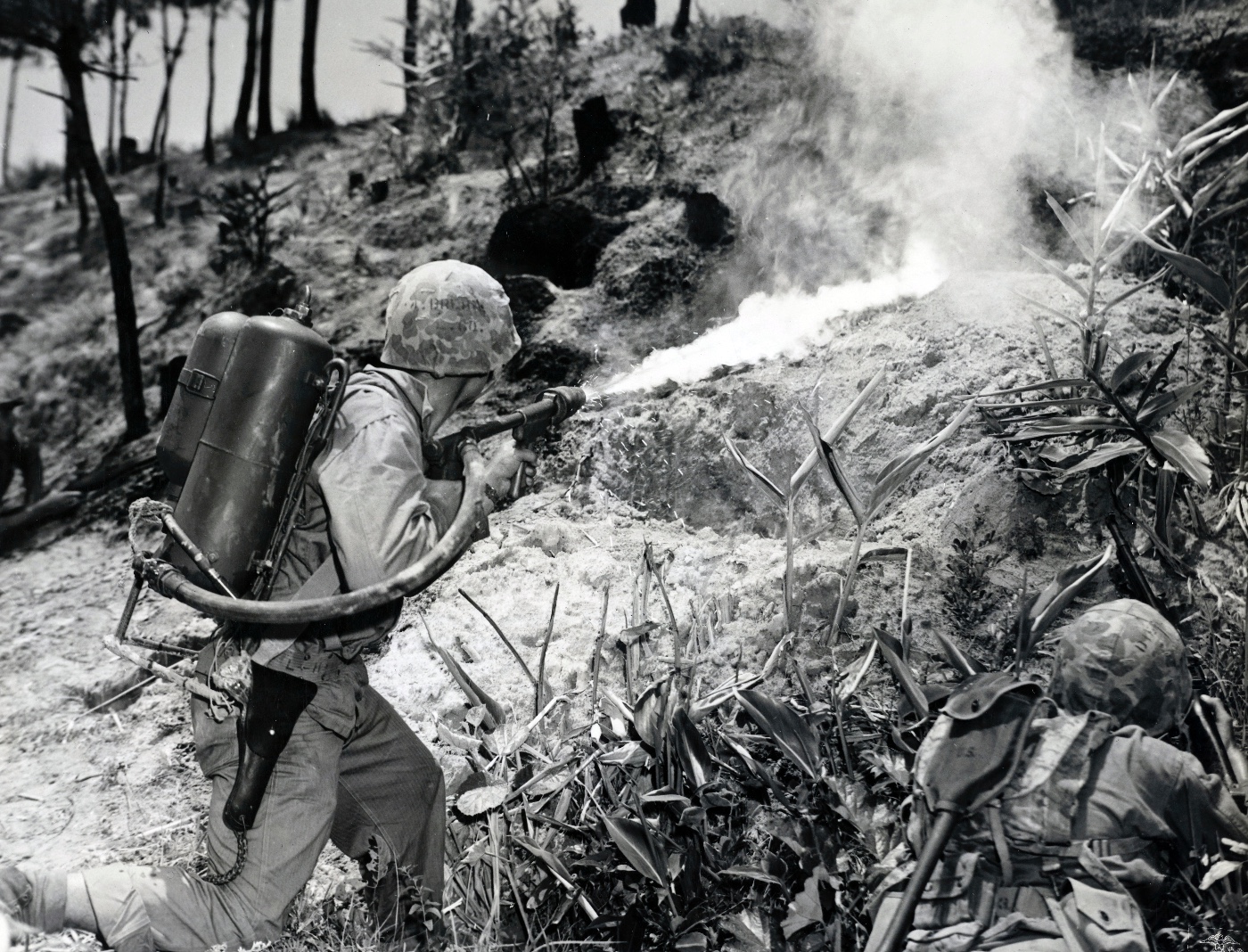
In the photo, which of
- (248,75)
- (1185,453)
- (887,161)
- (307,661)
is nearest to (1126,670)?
(1185,453)

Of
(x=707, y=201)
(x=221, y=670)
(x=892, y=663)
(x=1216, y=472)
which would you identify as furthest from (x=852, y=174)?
(x=221, y=670)

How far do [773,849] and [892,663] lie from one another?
0.55m

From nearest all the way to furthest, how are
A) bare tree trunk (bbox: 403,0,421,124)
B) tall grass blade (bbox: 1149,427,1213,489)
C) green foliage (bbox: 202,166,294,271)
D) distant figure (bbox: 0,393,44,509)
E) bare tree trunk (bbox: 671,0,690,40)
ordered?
1. tall grass blade (bbox: 1149,427,1213,489)
2. bare tree trunk (bbox: 671,0,690,40)
3. distant figure (bbox: 0,393,44,509)
4. bare tree trunk (bbox: 403,0,421,124)
5. green foliage (bbox: 202,166,294,271)

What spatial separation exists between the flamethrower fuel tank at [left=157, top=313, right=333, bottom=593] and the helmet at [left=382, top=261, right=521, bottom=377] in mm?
268

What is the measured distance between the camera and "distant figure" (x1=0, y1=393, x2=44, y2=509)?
555 cm

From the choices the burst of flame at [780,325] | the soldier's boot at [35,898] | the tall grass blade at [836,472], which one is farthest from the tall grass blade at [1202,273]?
the soldier's boot at [35,898]

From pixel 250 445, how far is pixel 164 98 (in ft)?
26.1

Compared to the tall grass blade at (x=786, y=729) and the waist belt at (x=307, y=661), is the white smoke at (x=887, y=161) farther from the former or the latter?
the waist belt at (x=307, y=661)

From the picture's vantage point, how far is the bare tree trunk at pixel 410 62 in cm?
579

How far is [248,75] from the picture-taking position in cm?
837

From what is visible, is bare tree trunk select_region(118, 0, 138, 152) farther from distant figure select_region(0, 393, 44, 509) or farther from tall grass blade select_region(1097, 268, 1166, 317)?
tall grass blade select_region(1097, 268, 1166, 317)

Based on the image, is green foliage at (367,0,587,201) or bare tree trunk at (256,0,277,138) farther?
bare tree trunk at (256,0,277,138)

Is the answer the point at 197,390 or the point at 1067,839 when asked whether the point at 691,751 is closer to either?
the point at 1067,839

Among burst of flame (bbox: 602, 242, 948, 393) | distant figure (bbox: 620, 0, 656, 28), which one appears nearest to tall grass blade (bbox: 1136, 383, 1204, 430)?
burst of flame (bbox: 602, 242, 948, 393)
